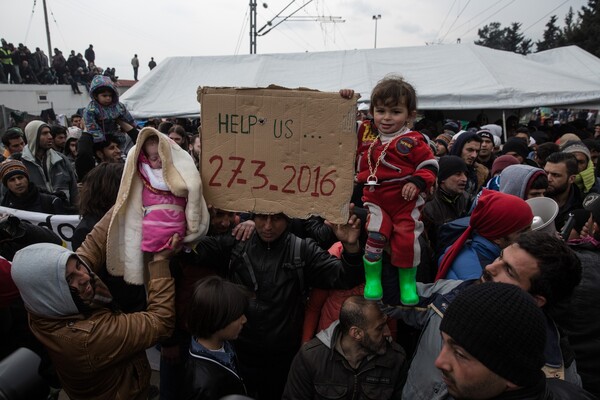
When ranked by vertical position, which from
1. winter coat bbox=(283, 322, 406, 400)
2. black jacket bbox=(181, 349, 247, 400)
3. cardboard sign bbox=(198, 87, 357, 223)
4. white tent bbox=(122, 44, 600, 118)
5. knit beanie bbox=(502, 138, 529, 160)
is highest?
white tent bbox=(122, 44, 600, 118)

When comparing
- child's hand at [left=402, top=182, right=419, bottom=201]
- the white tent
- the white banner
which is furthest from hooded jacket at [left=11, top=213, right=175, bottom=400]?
the white tent

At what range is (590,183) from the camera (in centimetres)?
455

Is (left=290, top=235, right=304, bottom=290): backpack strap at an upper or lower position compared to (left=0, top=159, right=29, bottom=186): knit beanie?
lower

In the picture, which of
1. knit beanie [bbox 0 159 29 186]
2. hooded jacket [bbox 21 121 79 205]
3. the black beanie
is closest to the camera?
the black beanie

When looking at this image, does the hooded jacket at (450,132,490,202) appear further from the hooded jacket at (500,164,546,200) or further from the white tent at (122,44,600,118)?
the white tent at (122,44,600,118)

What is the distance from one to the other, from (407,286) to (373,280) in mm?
180

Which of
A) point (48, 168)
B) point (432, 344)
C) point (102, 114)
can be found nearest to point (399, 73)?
point (102, 114)

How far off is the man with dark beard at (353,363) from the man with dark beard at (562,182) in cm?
258

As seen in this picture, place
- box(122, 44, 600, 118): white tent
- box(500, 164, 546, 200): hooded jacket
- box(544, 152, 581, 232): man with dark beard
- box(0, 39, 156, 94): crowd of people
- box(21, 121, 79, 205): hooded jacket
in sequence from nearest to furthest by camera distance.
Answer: box(500, 164, 546, 200): hooded jacket → box(544, 152, 581, 232): man with dark beard → box(21, 121, 79, 205): hooded jacket → box(122, 44, 600, 118): white tent → box(0, 39, 156, 94): crowd of people

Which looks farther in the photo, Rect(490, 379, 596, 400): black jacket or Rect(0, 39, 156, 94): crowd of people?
Rect(0, 39, 156, 94): crowd of people

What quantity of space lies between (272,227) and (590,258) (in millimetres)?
1839

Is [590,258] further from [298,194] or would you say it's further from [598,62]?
[598,62]

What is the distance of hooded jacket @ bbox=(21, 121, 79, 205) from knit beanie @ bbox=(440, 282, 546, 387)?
526 cm

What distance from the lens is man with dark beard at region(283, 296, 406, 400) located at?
199 centimetres
